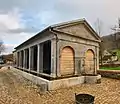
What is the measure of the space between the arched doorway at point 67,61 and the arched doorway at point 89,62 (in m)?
2.01

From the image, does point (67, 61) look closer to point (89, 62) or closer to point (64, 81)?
point (64, 81)

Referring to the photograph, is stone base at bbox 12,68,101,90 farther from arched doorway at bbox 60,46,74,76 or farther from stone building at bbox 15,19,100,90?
arched doorway at bbox 60,46,74,76

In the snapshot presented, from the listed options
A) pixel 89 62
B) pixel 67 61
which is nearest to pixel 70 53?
pixel 67 61

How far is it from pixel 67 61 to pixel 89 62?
3130 millimetres

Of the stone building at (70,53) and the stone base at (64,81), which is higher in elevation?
the stone building at (70,53)

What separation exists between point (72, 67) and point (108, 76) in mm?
5425

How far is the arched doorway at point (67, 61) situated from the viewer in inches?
486

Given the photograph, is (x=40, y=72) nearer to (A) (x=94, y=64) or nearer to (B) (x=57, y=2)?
(A) (x=94, y=64)

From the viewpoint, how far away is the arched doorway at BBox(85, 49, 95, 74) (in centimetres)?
1460

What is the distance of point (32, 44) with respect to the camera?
56.0 ft

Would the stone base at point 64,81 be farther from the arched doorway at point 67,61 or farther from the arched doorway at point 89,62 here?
the arched doorway at point 89,62

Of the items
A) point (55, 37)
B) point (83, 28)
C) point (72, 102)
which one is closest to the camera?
point (72, 102)

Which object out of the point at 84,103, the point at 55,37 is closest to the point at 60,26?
the point at 55,37

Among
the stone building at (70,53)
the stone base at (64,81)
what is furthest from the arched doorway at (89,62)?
the stone base at (64,81)
